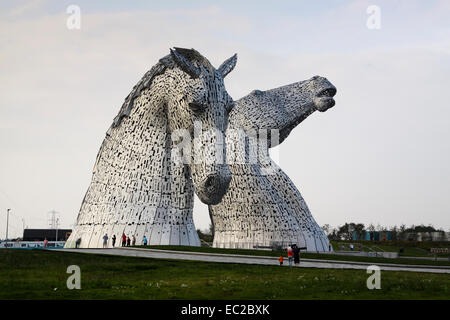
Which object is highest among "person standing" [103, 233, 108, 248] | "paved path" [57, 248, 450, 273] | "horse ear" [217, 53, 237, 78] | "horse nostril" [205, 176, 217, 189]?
"horse ear" [217, 53, 237, 78]

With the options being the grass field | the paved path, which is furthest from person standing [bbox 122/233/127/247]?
the grass field

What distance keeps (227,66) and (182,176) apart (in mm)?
3755

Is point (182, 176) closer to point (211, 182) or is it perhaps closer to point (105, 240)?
point (105, 240)

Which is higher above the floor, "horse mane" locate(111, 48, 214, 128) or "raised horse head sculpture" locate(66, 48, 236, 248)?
"horse mane" locate(111, 48, 214, 128)

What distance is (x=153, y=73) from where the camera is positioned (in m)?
15.2

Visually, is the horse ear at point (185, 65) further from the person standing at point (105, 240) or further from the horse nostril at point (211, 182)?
the person standing at point (105, 240)

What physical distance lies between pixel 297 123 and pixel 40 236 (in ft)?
155

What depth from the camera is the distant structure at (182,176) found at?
41.6 ft

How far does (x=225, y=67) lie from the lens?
14.5m

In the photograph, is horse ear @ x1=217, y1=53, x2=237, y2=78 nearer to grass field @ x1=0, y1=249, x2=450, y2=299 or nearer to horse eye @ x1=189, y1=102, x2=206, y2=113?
horse eye @ x1=189, y1=102, x2=206, y2=113

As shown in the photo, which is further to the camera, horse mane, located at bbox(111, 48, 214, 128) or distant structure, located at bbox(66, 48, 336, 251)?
horse mane, located at bbox(111, 48, 214, 128)

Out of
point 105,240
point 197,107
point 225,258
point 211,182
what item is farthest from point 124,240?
point 197,107

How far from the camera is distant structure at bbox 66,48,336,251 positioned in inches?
500

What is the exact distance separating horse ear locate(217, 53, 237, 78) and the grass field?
17.0ft
